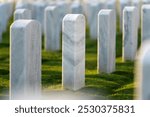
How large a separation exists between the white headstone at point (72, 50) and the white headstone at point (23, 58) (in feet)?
2.79

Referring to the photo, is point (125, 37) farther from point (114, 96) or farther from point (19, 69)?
point (19, 69)

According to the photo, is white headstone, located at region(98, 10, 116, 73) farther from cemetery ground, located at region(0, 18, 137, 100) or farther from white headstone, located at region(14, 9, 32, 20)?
white headstone, located at region(14, 9, 32, 20)

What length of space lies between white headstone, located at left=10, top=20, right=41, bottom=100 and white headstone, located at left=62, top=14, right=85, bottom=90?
0.85 metres

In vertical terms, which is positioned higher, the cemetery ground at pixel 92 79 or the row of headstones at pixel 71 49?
the row of headstones at pixel 71 49

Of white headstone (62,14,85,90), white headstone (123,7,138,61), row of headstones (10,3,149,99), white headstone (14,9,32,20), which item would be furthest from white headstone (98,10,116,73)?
white headstone (14,9,32,20)

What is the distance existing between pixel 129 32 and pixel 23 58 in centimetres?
350

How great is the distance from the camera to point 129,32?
27.2 feet

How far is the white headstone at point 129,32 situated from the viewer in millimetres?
8266

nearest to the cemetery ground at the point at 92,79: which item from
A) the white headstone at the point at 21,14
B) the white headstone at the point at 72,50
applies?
the white headstone at the point at 72,50

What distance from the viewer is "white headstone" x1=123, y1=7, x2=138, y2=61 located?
8.27 m

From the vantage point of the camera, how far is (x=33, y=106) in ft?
15.0

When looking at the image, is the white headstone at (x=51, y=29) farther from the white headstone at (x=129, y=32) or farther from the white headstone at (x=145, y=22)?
the white headstone at (x=145, y=22)

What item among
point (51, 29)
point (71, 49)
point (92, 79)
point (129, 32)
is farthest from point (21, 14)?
point (71, 49)

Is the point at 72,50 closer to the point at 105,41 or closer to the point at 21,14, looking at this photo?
the point at 105,41
